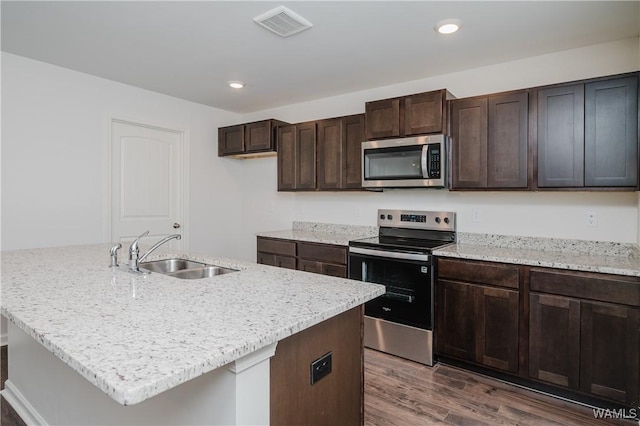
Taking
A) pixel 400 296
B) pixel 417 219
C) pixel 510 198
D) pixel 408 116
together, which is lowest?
pixel 400 296

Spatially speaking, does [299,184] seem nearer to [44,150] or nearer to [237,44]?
[237,44]

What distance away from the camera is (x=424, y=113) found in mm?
2951

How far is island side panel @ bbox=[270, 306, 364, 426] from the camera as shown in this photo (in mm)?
1229

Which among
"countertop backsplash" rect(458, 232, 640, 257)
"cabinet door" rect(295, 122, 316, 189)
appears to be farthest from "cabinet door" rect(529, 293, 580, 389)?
"cabinet door" rect(295, 122, 316, 189)

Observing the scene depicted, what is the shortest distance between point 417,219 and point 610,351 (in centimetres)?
167

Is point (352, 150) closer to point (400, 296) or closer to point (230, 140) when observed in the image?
point (400, 296)

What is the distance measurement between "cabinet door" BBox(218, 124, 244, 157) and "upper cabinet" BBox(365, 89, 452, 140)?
5.87 ft

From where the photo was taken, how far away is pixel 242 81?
355 cm

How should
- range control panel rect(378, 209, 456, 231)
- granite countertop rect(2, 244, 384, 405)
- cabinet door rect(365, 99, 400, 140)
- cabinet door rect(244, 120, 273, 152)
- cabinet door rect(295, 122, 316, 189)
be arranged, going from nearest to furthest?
granite countertop rect(2, 244, 384, 405) < cabinet door rect(365, 99, 400, 140) < range control panel rect(378, 209, 456, 231) < cabinet door rect(295, 122, 316, 189) < cabinet door rect(244, 120, 273, 152)

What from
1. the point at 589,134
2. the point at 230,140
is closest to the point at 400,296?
the point at 589,134

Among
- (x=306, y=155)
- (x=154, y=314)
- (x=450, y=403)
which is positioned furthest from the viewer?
(x=306, y=155)

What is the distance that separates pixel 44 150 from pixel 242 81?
6.08 ft

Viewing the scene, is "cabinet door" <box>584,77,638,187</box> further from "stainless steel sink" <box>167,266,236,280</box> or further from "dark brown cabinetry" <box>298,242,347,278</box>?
"stainless steel sink" <box>167,266,236,280</box>

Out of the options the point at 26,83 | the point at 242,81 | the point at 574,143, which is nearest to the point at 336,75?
the point at 242,81
